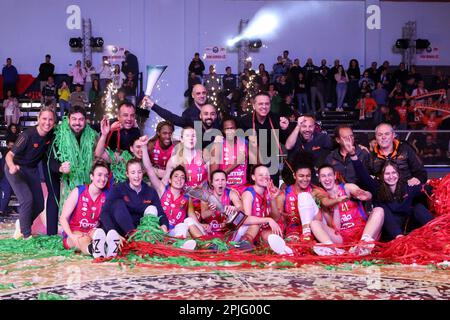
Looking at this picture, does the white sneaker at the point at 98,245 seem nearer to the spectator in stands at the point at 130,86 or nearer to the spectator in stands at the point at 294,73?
the spectator in stands at the point at 130,86

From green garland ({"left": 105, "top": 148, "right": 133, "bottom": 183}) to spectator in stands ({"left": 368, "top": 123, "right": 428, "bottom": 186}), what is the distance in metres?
2.26

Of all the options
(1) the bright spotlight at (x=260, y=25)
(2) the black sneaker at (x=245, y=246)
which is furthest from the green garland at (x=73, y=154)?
(1) the bright spotlight at (x=260, y=25)

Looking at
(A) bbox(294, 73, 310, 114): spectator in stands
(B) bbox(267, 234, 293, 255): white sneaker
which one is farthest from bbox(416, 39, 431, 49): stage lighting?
(B) bbox(267, 234, 293, 255): white sneaker

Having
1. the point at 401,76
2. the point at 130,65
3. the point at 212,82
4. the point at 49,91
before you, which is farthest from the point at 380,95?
the point at 49,91

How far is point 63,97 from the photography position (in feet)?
45.4

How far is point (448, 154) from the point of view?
30.3 feet

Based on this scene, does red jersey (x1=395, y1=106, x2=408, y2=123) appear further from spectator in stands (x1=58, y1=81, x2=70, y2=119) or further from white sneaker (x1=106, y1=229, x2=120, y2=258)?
white sneaker (x1=106, y1=229, x2=120, y2=258)

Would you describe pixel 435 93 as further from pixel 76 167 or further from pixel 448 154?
pixel 76 167

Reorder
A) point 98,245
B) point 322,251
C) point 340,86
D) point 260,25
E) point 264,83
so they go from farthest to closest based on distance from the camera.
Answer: point 260,25
point 340,86
point 264,83
point 322,251
point 98,245

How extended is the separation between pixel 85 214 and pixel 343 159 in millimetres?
2325

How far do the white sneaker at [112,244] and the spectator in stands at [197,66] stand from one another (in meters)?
10.1

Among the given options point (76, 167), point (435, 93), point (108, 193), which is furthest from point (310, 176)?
point (435, 93)

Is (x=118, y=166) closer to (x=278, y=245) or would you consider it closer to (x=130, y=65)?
(x=278, y=245)

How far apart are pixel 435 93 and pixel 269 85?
3962 millimetres
